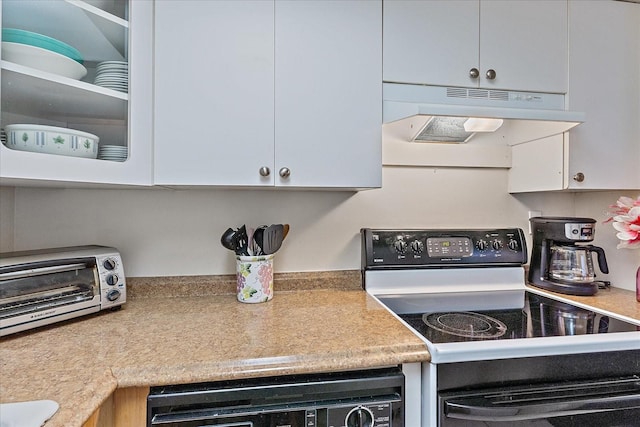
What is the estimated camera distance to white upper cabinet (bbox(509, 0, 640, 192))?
4.22ft

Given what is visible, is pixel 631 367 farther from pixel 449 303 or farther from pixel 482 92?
pixel 482 92

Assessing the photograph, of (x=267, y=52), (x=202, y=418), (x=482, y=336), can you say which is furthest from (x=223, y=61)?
(x=482, y=336)

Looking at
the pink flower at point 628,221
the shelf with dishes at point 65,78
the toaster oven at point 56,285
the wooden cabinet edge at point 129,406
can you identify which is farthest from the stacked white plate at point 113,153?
the pink flower at point 628,221

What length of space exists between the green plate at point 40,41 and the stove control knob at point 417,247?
51.8 inches

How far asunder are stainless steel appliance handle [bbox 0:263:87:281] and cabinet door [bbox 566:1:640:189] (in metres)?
1.76

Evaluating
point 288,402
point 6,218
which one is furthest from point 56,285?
point 288,402

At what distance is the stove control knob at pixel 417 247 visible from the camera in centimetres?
141

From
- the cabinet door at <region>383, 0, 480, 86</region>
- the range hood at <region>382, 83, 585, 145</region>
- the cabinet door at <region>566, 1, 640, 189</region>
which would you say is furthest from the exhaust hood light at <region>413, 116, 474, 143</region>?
the cabinet door at <region>566, 1, 640, 189</region>

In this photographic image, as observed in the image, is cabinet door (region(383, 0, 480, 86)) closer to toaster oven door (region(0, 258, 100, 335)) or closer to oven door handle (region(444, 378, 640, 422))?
oven door handle (region(444, 378, 640, 422))

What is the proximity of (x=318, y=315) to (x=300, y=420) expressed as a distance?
13.8 inches

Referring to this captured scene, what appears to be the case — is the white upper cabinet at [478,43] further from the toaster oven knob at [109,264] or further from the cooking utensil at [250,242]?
the toaster oven knob at [109,264]

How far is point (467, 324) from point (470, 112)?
68cm

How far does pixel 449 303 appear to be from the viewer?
4.23ft

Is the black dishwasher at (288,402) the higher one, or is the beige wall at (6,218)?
the beige wall at (6,218)
